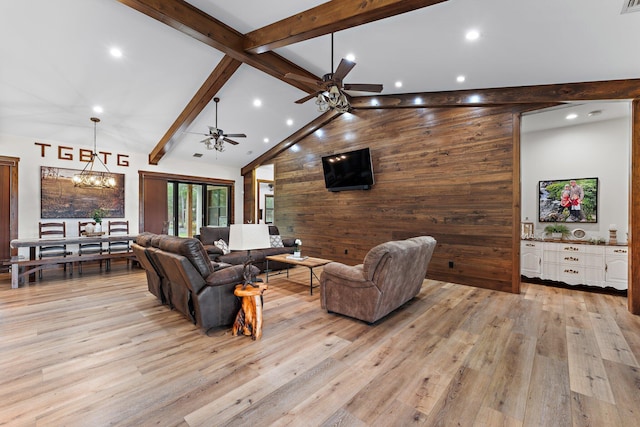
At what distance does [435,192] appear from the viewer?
204 inches

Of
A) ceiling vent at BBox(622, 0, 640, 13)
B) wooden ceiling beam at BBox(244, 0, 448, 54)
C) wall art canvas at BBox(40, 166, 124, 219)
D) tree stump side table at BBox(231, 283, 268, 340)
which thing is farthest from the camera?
wall art canvas at BBox(40, 166, 124, 219)

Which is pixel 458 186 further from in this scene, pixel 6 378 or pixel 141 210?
pixel 141 210

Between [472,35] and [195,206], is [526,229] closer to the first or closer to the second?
[472,35]

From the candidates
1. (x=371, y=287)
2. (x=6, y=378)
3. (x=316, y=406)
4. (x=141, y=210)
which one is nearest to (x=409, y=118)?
(x=371, y=287)

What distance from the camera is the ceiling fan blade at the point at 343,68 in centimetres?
311

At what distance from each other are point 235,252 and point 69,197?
13.9 feet

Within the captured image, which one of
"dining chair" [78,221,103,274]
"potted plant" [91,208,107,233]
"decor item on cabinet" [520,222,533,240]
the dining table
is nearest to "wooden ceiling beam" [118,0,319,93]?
the dining table

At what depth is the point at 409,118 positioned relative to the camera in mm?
5484

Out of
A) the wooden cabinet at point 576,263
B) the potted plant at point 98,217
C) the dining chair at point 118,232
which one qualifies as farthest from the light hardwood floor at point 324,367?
the dining chair at point 118,232

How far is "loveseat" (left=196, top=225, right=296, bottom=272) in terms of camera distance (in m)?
5.46

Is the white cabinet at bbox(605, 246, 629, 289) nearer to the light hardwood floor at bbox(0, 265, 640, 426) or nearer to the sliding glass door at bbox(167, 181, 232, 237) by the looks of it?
the light hardwood floor at bbox(0, 265, 640, 426)

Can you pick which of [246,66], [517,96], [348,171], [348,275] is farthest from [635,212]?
[246,66]

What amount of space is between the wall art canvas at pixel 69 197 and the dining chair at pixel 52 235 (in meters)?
0.21

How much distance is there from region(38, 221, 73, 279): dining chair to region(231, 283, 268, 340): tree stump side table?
511 centimetres
